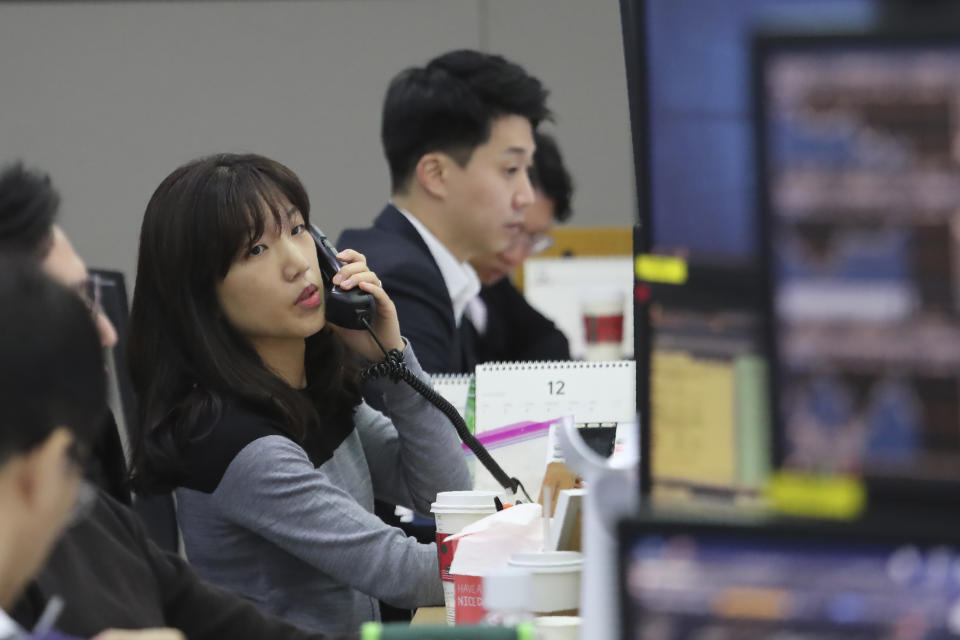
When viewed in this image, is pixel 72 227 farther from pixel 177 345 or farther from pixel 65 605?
pixel 65 605

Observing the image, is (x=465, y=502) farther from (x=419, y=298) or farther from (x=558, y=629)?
(x=419, y=298)

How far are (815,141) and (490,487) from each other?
125 centimetres

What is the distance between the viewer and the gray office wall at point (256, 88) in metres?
5.18

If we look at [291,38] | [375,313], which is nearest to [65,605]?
[375,313]

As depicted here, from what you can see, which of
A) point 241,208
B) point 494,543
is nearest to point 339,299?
point 241,208

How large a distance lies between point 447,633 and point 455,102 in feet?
6.77

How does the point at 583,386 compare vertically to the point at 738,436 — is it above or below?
below

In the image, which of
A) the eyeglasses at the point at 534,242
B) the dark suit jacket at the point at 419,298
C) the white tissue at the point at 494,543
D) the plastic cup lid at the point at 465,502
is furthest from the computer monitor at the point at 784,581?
the eyeglasses at the point at 534,242

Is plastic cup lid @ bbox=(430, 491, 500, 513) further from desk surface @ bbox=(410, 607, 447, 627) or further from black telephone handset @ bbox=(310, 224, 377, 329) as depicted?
black telephone handset @ bbox=(310, 224, 377, 329)

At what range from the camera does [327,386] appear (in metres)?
2.06

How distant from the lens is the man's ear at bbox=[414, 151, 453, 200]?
2.97 meters

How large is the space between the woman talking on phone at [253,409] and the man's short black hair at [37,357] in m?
0.82

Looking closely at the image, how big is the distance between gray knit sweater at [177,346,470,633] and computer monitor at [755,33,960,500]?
3.30ft

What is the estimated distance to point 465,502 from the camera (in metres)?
1.60
